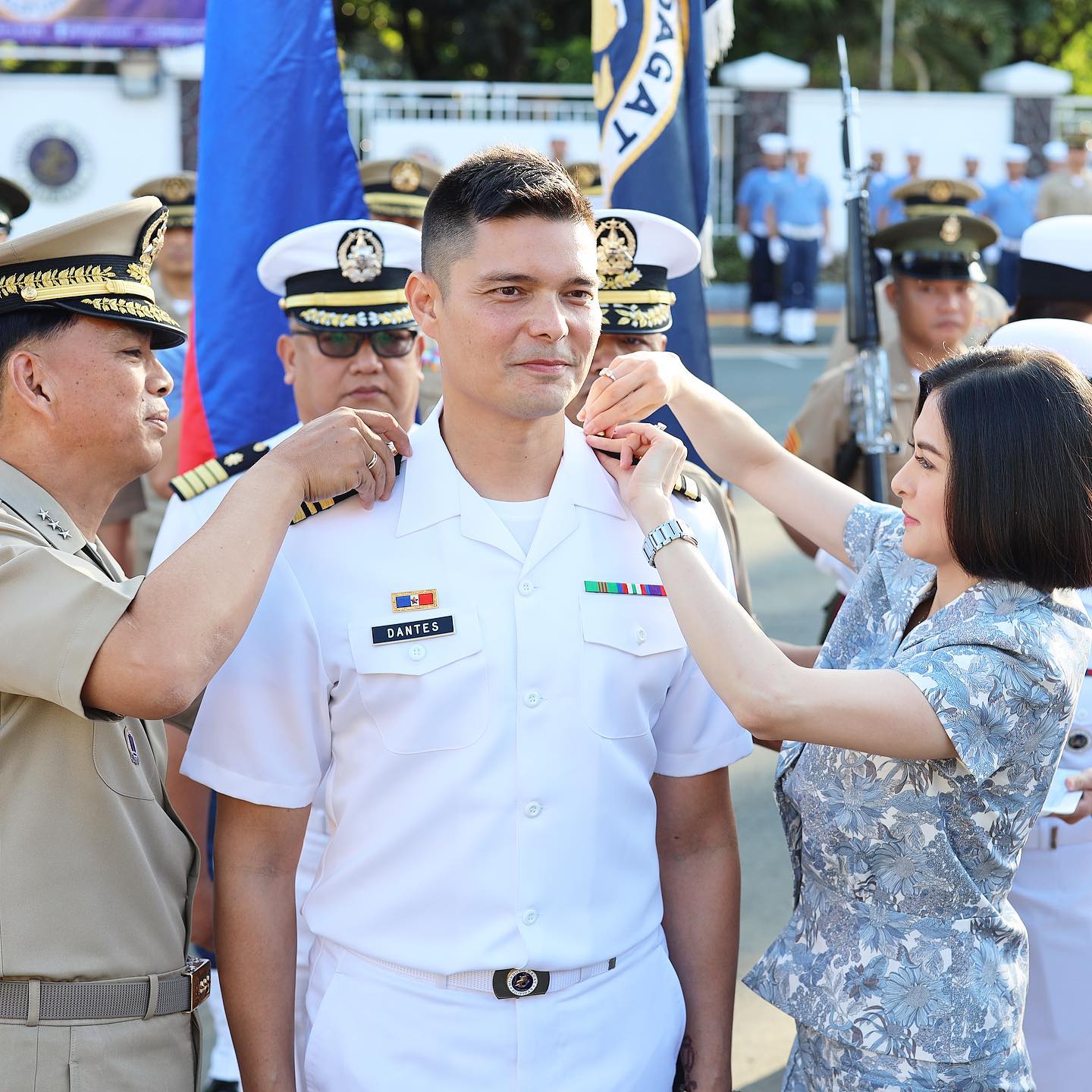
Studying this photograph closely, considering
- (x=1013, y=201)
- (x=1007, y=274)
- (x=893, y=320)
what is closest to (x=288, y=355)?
(x=893, y=320)

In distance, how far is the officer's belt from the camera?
1849 mm

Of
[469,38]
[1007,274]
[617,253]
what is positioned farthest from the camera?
[469,38]

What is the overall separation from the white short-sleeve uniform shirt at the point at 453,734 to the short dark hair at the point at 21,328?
466mm

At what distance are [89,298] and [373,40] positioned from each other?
26.2 metres

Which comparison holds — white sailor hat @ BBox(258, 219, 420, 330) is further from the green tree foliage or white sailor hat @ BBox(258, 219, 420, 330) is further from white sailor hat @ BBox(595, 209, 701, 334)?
the green tree foliage

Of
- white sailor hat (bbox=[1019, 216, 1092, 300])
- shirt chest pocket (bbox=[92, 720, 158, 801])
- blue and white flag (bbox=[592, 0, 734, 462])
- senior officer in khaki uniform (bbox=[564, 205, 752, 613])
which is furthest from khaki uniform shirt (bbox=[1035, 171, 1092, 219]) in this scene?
shirt chest pocket (bbox=[92, 720, 158, 801])

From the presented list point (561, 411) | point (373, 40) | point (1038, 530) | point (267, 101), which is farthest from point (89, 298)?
point (373, 40)

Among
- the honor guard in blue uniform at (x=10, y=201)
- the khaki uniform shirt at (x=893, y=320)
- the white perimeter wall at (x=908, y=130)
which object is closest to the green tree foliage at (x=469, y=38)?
the white perimeter wall at (x=908, y=130)

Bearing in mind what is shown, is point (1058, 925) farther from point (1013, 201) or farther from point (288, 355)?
point (1013, 201)

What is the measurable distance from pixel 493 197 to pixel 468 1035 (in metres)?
1.25

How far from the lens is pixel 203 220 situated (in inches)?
154

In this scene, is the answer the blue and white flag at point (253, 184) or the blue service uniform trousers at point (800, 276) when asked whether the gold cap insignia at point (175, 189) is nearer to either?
the blue and white flag at point (253, 184)

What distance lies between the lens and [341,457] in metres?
2.13

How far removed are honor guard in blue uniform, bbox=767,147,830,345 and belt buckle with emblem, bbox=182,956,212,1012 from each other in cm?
1710
